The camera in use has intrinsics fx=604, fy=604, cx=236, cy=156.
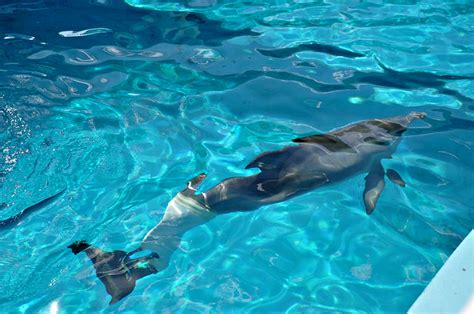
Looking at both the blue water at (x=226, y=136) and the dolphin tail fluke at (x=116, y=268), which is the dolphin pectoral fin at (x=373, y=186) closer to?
the blue water at (x=226, y=136)

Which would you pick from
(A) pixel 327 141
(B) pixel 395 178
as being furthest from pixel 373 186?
(A) pixel 327 141

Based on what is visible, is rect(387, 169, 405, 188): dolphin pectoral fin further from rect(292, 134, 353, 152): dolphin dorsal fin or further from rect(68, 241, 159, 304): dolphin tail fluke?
rect(68, 241, 159, 304): dolphin tail fluke

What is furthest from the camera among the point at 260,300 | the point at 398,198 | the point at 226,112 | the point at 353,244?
Result: the point at 226,112

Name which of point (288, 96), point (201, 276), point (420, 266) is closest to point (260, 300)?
point (201, 276)

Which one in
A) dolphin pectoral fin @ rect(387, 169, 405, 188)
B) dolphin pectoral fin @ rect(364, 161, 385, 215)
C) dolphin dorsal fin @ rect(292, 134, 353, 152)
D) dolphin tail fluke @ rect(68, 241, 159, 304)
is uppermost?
dolphin dorsal fin @ rect(292, 134, 353, 152)

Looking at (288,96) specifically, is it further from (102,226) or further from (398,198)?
(102,226)

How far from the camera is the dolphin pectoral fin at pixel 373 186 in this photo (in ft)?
15.9

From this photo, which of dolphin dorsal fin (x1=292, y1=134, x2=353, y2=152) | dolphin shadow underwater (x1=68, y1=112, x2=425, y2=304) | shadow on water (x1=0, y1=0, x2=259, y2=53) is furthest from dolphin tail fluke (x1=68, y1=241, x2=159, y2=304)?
shadow on water (x1=0, y1=0, x2=259, y2=53)

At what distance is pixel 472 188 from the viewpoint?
5137 millimetres

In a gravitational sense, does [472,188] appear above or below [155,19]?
below

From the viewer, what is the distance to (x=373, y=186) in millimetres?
5039

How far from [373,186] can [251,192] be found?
3.50ft

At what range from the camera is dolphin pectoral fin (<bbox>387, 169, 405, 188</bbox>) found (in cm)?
516

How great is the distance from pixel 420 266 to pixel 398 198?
0.76m
